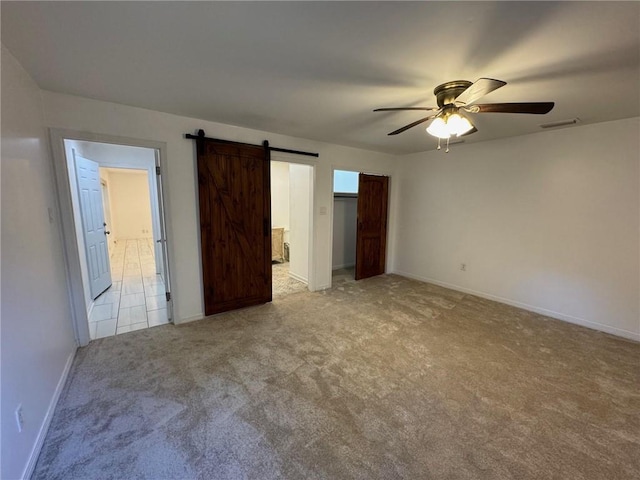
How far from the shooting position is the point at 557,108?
2.51 meters

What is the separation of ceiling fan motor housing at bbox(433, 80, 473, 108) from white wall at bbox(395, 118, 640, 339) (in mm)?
2250

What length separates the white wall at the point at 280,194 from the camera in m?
6.01

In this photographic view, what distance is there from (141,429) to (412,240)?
183 inches

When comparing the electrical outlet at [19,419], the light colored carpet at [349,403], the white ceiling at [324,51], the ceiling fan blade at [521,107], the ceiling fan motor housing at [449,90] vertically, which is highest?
the white ceiling at [324,51]

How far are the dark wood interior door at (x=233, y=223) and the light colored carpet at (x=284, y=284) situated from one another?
52cm

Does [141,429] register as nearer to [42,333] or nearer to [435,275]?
[42,333]

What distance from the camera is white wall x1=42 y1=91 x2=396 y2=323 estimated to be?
2.38m

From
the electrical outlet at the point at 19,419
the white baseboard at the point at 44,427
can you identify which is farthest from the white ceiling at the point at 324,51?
the white baseboard at the point at 44,427

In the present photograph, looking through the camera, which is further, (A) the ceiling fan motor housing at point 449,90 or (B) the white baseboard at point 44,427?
(A) the ceiling fan motor housing at point 449,90

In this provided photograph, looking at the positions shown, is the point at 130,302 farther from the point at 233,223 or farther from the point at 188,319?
the point at 233,223

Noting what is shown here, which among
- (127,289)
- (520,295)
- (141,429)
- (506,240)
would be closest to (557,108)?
(506,240)

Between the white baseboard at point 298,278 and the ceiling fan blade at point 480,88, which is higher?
the ceiling fan blade at point 480,88

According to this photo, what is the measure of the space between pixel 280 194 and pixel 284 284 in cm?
245

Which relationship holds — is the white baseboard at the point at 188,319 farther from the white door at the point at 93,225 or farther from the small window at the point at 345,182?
the small window at the point at 345,182
